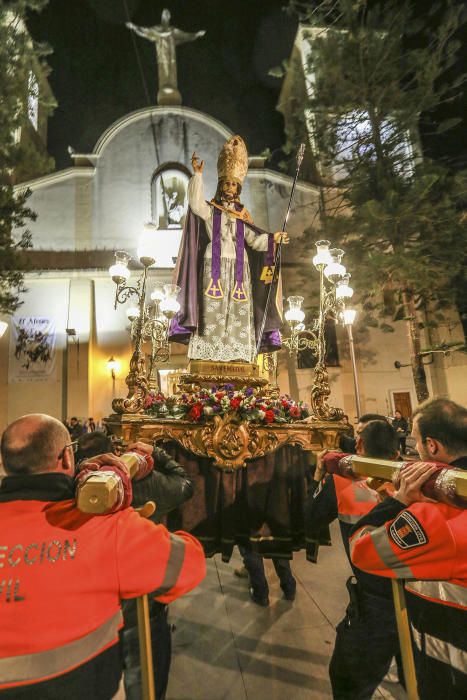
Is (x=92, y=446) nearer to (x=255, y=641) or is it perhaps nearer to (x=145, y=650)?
(x=145, y=650)

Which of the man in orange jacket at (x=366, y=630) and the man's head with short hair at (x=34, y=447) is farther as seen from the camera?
the man in orange jacket at (x=366, y=630)

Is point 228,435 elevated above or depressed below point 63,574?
above

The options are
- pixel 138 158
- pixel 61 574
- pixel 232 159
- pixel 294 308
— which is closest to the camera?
pixel 61 574

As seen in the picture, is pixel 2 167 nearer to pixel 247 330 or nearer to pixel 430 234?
pixel 247 330

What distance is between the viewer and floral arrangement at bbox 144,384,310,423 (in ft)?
12.2

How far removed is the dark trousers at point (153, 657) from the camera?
2191 mm

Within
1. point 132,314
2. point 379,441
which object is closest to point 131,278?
point 132,314

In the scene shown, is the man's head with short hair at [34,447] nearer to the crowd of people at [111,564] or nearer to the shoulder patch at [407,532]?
the crowd of people at [111,564]

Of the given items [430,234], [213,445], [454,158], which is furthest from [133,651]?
[454,158]

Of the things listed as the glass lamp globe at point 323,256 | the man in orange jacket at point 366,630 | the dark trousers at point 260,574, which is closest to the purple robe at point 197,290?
the glass lamp globe at point 323,256

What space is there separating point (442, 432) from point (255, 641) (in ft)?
7.90

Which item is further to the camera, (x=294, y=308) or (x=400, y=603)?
(x=294, y=308)

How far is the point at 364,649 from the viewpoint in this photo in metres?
2.28

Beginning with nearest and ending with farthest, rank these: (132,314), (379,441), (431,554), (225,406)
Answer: (431,554), (379,441), (225,406), (132,314)
